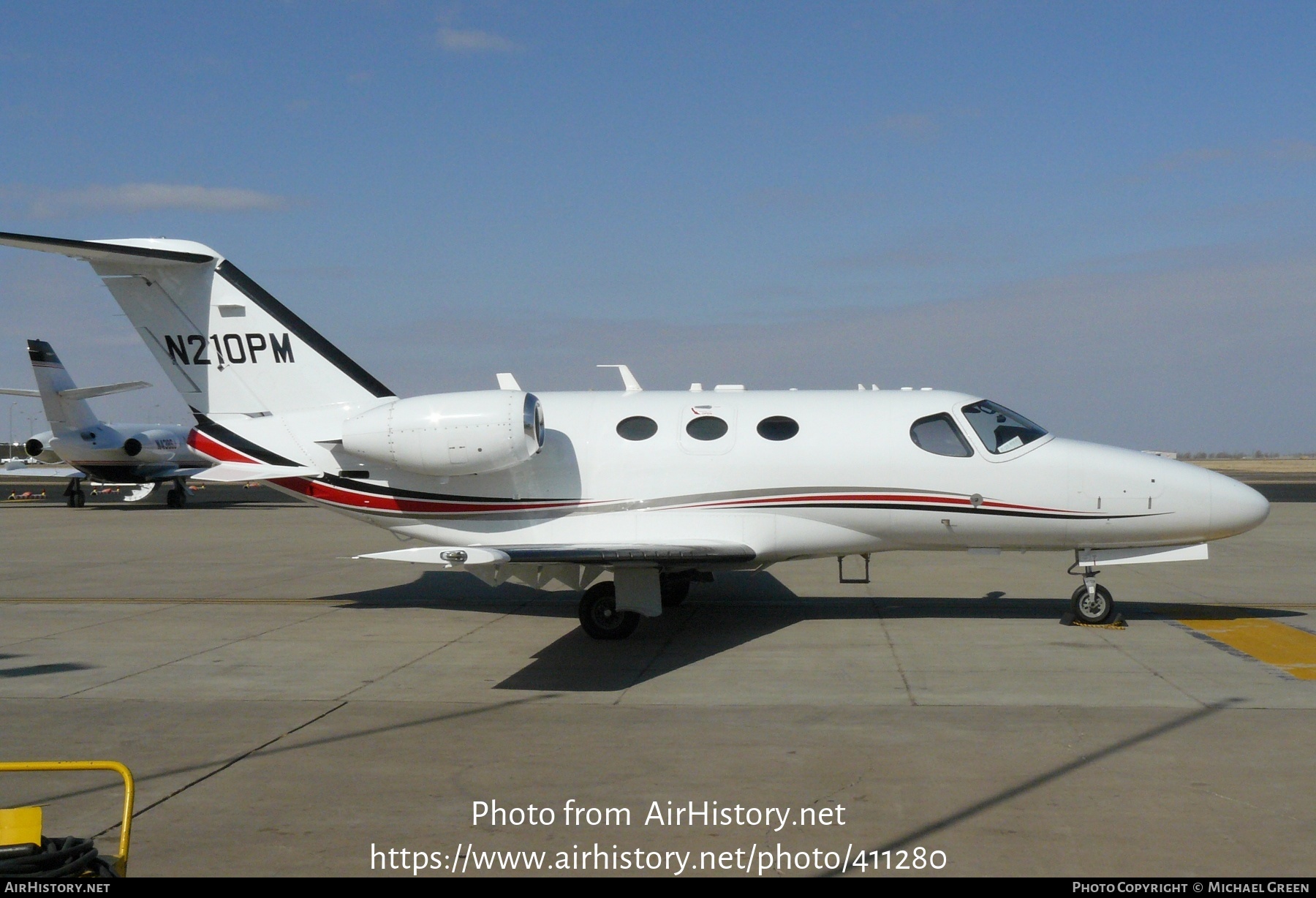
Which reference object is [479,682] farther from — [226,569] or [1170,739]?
Result: [226,569]

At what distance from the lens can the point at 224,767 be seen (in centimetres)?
687

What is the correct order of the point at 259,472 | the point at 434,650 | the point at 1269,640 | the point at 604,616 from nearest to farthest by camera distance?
the point at 434,650
the point at 1269,640
the point at 604,616
the point at 259,472

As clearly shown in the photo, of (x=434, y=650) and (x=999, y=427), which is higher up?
(x=999, y=427)

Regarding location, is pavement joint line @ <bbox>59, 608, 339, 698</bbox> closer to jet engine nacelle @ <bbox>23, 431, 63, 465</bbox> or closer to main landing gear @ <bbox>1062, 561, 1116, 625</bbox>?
main landing gear @ <bbox>1062, 561, 1116, 625</bbox>

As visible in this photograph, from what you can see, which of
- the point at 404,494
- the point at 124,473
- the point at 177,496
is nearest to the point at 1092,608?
the point at 404,494

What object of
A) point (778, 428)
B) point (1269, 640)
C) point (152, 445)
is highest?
point (152, 445)

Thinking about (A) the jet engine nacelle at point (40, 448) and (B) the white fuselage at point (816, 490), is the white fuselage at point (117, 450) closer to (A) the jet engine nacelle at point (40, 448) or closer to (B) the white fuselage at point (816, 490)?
(A) the jet engine nacelle at point (40, 448)

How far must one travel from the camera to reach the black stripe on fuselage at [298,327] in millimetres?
12914

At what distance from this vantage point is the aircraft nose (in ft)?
37.4

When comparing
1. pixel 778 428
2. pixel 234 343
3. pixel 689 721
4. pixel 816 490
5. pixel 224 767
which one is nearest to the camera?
pixel 224 767

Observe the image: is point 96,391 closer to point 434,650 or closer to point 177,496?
point 177,496

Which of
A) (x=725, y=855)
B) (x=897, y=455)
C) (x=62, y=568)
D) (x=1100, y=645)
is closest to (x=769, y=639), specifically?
(x=897, y=455)

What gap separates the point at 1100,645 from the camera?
10.7 metres

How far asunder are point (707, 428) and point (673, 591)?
93.9 inches
